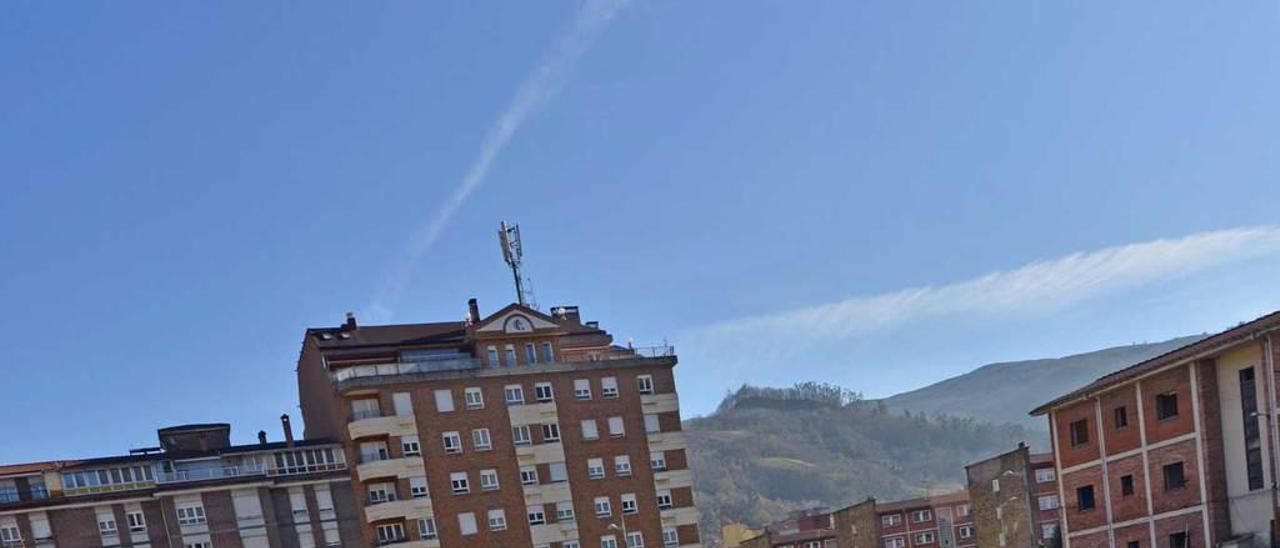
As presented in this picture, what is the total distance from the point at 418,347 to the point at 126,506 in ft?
69.3

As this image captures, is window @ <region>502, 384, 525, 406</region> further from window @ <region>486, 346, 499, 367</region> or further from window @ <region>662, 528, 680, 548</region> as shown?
window @ <region>662, 528, 680, 548</region>

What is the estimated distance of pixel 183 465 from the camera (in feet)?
203

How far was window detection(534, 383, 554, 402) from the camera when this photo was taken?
2675 inches

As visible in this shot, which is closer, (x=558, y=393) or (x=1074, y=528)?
(x=1074, y=528)

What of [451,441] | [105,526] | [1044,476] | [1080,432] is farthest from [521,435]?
[1044,476]

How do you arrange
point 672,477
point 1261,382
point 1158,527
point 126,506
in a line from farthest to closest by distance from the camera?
point 672,477 → point 126,506 → point 1158,527 → point 1261,382

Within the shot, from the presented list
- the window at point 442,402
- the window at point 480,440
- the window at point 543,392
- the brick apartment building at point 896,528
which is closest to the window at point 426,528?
the window at point 480,440

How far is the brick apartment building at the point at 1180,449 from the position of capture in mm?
40094

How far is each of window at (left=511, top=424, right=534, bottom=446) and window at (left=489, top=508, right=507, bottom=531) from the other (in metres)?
4.87

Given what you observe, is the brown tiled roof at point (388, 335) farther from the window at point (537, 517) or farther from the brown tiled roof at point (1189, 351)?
the brown tiled roof at point (1189, 351)

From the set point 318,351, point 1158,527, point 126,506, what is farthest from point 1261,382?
point 126,506

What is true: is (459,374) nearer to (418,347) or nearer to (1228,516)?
(418,347)

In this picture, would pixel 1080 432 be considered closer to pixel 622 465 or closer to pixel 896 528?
pixel 622 465

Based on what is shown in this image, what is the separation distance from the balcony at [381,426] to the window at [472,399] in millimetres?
3912
